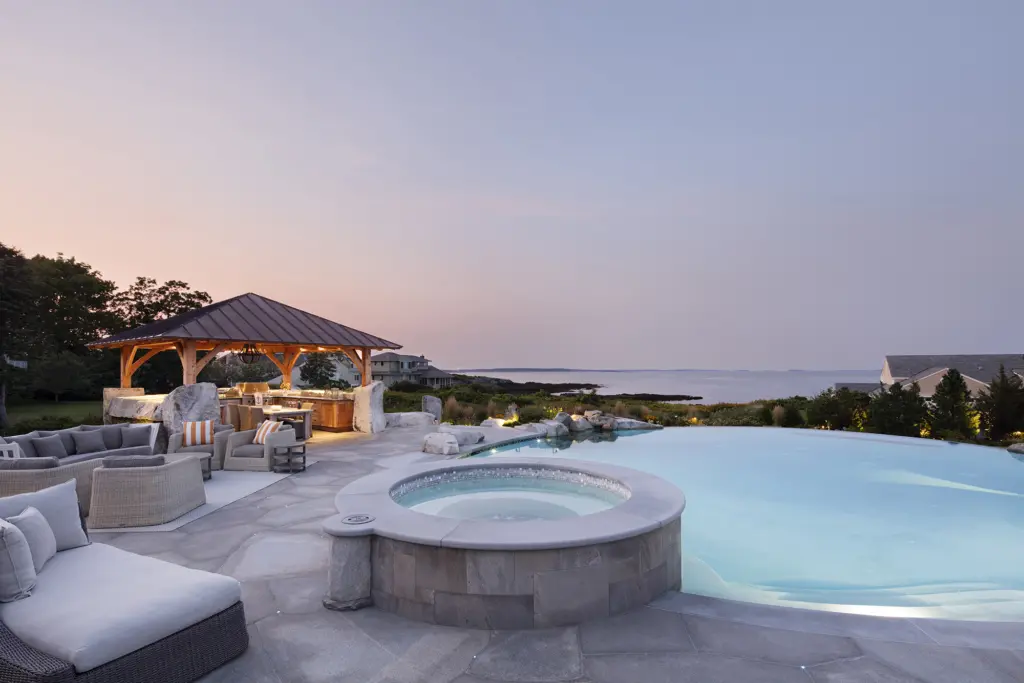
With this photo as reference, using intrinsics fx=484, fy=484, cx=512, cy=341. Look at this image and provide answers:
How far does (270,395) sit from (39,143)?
24.9 feet

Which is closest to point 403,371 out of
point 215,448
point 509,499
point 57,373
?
point 57,373

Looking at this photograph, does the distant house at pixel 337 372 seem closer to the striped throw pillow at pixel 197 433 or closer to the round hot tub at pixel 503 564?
the striped throw pillow at pixel 197 433

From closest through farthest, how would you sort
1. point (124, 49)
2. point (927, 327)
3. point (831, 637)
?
point (831, 637)
point (124, 49)
point (927, 327)

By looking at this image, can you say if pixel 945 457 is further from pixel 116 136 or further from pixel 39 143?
pixel 39 143

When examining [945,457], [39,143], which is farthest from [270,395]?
[945,457]

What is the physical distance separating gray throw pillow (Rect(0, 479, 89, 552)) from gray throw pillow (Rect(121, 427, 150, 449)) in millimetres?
4756

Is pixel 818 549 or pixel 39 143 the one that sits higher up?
pixel 39 143

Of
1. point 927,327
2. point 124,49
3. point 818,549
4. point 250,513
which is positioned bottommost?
point 818,549

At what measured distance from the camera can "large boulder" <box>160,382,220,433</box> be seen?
954 centimetres

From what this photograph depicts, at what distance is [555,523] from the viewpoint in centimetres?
331

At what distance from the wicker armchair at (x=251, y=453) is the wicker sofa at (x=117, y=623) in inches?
180

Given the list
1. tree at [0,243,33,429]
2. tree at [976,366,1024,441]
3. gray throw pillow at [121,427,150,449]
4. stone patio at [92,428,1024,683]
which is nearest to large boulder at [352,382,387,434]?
gray throw pillow at [121,427,150,449]

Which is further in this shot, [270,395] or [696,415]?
[696,415]

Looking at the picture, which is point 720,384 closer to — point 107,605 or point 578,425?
point 578,425
